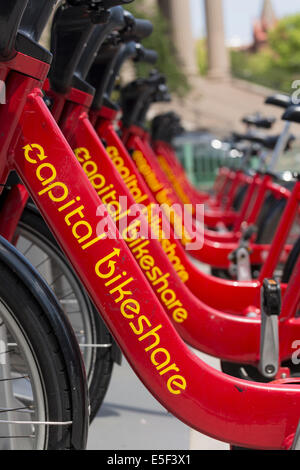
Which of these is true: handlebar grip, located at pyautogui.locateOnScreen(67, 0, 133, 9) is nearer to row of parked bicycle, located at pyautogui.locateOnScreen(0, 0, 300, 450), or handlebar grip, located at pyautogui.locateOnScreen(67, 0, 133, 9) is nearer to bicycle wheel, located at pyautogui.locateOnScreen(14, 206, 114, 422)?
row of parked bicycle, located at pyautogui.locateOnScreen(0, 0, 300, 450)

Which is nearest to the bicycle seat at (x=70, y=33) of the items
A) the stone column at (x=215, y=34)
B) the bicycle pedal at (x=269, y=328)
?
the bicycle pedal at (x=269, y=328)

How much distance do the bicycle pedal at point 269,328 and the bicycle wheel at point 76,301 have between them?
1.56 ft

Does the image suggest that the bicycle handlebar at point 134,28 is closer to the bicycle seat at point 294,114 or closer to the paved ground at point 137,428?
the bicycle seat at point 294,114

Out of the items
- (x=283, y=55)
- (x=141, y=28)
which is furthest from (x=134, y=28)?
(x=283, y=55)

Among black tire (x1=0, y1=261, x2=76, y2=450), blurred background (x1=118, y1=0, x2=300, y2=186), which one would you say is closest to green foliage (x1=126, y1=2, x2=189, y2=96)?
blurred background (x1=118, y1=0, x2=300, y2=186)

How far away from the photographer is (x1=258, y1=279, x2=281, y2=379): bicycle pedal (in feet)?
6.65

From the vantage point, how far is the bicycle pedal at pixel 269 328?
6.65 ft

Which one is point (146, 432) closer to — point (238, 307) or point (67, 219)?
point (238, 307)

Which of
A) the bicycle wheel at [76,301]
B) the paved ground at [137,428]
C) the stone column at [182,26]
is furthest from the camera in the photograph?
the stone column at [182,26]

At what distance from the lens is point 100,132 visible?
265 centimetres

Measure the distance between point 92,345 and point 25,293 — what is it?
32.0 inches

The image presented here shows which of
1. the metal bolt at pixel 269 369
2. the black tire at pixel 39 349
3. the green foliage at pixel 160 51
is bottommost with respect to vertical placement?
the metal bolt at pixel 269 369

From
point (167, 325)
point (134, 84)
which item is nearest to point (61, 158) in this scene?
point (167, 325)

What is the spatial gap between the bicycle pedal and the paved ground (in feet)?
0.91
